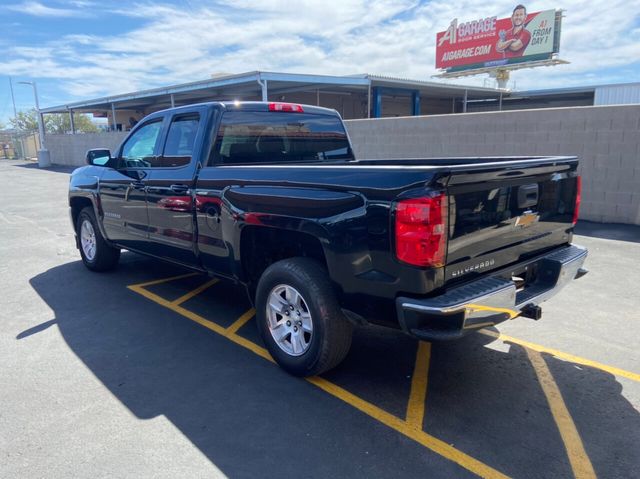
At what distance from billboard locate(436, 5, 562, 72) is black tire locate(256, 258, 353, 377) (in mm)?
41724

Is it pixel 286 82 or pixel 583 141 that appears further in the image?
pixel 286 82

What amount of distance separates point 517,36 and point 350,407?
4330cm

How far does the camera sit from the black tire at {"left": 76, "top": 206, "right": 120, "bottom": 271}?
20.7ft

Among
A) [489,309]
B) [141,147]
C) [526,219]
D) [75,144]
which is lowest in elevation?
[489,309]

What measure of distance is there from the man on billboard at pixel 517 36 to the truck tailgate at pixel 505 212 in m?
40.8

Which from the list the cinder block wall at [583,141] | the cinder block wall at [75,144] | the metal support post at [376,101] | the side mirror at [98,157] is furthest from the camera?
the cinder block wall at [75,144]

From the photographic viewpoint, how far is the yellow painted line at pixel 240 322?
4.60 metres

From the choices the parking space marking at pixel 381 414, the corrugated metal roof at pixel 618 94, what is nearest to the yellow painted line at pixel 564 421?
the parking space marking at pixel 381 414

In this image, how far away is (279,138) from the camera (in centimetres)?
478

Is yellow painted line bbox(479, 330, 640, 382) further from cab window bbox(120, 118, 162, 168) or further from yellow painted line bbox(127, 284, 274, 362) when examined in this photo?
cab window bbox(120, 118, 162, 168)

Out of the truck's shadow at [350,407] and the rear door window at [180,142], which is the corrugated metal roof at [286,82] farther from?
the truck's shadow at [350,407]

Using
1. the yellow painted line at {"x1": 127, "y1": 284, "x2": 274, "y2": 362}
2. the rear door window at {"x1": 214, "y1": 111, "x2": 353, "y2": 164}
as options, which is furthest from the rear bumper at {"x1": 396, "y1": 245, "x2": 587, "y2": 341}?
the rear door window at {"x1": 214, "y1": 111, "x2": 353, "y2": 164}

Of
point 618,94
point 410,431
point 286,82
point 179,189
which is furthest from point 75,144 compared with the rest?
point 410,431

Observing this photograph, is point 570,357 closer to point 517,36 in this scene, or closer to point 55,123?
point 517,36
